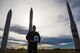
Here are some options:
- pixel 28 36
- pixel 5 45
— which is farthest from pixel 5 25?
pixel 28 36

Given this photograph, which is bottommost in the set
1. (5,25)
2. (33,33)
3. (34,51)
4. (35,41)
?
(34,51)

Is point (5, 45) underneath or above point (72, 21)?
underneath

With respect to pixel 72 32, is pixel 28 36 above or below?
below

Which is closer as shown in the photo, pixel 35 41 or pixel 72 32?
pixel 35 41

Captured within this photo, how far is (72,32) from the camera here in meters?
Result: 31.1

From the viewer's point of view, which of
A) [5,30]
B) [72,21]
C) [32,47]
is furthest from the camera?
[5,30]

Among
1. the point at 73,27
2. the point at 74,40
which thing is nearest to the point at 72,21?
the point at 73,27

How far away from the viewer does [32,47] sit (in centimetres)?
663

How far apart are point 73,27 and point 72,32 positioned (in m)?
1.84

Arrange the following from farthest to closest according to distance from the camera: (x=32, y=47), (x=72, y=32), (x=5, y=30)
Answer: (x=5, y=30) → (x=72, y=32) → (x=32, y=47)

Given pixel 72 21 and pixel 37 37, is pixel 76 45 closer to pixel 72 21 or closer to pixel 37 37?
pixel 72 21

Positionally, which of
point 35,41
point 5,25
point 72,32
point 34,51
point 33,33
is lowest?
point 34,51

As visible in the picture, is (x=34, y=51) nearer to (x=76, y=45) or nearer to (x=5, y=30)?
(x=76, y=45)

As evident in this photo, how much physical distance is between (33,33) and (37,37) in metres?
0.29
